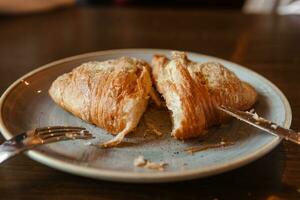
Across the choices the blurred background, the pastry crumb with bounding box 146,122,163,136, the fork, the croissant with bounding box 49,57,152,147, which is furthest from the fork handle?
the blurred background

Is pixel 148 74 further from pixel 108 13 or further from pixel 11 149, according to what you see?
pixel 108 13

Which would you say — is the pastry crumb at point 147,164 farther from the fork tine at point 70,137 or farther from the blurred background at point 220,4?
the blurred background at point 220,4

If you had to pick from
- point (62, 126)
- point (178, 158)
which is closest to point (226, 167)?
point (178, 158)

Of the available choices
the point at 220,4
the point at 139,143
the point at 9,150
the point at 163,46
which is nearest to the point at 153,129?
the point at 139,143

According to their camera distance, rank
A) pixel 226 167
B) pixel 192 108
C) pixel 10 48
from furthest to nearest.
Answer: pixel 10 48 < pixel 192 108 < pixel 226 167

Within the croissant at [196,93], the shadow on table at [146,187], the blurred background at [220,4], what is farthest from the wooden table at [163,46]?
the blurred background at [220,4]

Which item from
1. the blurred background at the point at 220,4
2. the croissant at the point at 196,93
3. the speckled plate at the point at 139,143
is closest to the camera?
the speckled plate at the point at 139,143
